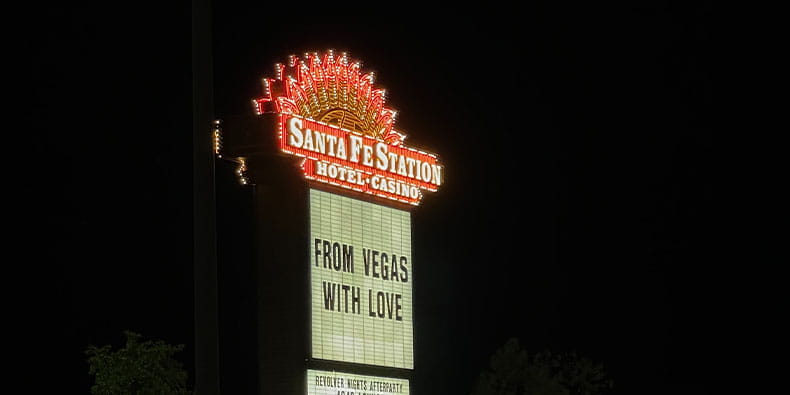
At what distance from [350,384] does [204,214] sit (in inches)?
537

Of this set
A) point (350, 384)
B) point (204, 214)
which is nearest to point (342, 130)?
point (350, 384)

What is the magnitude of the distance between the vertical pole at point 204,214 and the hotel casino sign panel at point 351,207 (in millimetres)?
11689

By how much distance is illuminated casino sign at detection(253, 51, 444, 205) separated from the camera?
2869cm

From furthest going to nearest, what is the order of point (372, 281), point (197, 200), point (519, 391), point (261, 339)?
point (519, 391)
point (372, 281)
point (261, 339)
point (197, 200)

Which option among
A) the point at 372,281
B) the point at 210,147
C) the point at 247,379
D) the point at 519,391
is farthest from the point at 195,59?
the point at 247,379

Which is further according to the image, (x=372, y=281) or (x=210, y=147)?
(x=372, y=281)

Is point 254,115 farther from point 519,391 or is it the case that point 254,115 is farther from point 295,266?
point 519,391

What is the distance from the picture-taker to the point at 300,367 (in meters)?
27.9

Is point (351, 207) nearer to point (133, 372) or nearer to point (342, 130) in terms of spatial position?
point (342, 130)

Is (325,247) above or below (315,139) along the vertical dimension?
below

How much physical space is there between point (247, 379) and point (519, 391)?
540 inches

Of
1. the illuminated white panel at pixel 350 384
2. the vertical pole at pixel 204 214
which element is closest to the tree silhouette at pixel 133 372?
the illuminated white panel at pixel 350 384

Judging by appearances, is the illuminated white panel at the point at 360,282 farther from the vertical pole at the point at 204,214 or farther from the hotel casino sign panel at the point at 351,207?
the vertical pole at the point at 204,214

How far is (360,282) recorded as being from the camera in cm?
2986
